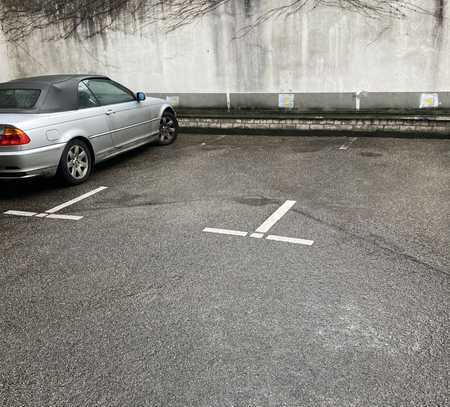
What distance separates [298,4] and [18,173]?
6657mm

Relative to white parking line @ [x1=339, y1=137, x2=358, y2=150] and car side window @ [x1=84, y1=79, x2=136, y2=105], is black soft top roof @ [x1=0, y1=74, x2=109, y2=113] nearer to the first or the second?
car side window @ [x1=84, y1=79, x2=136, y2=105]

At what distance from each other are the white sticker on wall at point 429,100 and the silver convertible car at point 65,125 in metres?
5.55

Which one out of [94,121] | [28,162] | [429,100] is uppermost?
[94,121]

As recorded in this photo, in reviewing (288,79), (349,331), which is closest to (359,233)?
(349,331)

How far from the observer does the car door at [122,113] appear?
26.3 ft

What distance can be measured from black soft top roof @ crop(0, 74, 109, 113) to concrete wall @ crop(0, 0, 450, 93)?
397cm

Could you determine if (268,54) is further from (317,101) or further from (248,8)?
(317,101)

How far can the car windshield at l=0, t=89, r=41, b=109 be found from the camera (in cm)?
706

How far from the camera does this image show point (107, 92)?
8.23 meters

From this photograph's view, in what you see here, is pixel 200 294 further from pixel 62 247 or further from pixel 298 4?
pixel 298 4

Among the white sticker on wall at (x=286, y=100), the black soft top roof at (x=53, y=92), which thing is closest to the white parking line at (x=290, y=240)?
the black soft top roof at (x=53, y=92)

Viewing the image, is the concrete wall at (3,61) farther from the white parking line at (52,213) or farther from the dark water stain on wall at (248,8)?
the white parking line at (52,213)

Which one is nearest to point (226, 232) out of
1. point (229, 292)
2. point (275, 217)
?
point (275, 217)

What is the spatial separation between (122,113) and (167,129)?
5.92 feet
